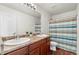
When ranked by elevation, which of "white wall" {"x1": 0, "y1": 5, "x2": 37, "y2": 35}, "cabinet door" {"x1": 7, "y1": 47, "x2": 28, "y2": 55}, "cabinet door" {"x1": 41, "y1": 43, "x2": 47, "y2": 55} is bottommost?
"cabinet door" {"x1": 41, "y1": 43, "x2": 47, "y2": 55}

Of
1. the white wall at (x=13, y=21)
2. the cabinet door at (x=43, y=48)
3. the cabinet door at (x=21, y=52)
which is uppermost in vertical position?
the white wall at (x=13, y=21)

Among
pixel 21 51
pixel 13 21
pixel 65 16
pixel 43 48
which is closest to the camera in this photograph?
pixel 21 51

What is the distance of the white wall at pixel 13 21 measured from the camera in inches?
42.1

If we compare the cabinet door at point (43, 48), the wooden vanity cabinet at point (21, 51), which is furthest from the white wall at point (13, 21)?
the cabinet door at point (43, 48)

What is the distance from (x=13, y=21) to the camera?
46.1 inches

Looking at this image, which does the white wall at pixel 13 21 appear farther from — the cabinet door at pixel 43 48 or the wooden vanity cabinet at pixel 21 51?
the cabinet door at pixel 43 48

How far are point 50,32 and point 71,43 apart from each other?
1.64 feet

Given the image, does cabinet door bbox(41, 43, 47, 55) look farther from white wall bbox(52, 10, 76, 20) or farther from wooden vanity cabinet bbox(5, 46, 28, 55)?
white wall bbox(52, 10, 76, 20)

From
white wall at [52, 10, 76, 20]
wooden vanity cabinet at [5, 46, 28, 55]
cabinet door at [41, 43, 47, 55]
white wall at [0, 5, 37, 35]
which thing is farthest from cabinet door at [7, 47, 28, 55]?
white wall at [52, 10, 76, 20]

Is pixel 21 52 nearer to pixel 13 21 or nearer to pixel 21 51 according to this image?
pixel 21 51

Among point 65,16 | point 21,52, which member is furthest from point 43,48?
point 65,16

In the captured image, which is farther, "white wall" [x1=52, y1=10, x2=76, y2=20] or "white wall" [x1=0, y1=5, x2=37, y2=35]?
"white wall" [x1=52, y1=10, x2=76, y2=20]

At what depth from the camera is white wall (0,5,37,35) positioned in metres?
1.07

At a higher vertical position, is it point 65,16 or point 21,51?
point 65,16
